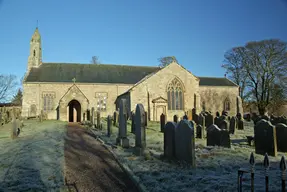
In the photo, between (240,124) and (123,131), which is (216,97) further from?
(123,131)

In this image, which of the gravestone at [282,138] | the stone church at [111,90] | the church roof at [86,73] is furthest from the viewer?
the church roof at [86,73]

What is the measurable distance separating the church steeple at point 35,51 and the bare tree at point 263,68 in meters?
30.4

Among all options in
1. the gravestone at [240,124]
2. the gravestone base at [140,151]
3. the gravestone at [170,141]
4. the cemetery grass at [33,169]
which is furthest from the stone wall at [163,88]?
the gravestone at [170,141]

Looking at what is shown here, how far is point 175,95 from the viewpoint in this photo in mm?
26562

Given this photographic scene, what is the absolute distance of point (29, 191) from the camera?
15.4 ft

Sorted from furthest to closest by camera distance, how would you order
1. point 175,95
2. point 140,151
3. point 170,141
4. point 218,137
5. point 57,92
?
1. point 57,92
2. point 175,95
3. point 218,137
4. point 140,151
5. point 170,141

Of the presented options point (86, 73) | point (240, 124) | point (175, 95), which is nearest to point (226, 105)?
point (175, 95)

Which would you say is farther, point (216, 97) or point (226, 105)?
point (226, 105)

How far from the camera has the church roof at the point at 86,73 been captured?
3118 cm

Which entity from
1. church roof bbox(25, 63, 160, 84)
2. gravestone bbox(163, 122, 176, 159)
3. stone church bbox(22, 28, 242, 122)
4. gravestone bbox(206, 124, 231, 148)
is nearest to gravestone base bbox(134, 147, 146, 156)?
gravestone bbox(163, 122, 176, 159)

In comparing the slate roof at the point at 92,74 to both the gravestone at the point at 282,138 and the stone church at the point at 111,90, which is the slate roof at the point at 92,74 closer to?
the stone church at the point at 111,90

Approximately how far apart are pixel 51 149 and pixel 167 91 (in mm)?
18832

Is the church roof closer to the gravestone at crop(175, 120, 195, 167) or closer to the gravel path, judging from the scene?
the gravel path

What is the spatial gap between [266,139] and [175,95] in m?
18.3
